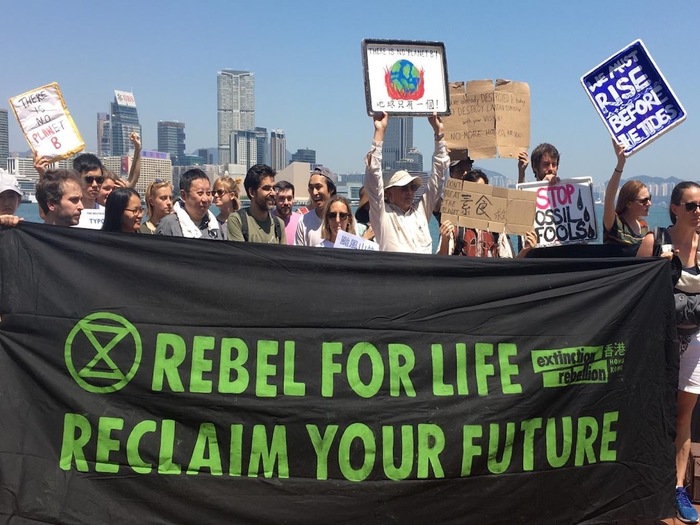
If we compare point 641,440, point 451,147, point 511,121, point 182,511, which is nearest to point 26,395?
point 182,511

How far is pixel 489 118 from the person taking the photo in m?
6.09

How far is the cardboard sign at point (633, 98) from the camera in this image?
5434 millimetres

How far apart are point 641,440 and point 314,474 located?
190 cm

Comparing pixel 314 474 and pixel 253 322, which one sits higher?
pixel 253 322

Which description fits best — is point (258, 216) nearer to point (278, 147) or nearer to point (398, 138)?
point (398, 138)

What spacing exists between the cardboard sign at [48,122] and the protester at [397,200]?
3.31 metres

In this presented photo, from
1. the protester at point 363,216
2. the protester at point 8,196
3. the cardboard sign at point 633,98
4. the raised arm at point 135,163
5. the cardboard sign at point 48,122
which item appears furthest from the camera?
the raised arm at point 135,163

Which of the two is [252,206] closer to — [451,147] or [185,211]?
[185,211]

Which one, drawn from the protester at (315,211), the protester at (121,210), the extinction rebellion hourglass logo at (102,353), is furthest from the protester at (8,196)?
the protester at (315,211)

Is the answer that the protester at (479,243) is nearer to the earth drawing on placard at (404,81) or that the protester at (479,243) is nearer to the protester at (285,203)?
the earth drawing on placard at (404,81)

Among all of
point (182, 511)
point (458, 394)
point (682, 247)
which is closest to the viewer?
point (182, 511)

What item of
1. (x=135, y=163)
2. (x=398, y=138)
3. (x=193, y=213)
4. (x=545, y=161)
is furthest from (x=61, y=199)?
(x=398, y=138)

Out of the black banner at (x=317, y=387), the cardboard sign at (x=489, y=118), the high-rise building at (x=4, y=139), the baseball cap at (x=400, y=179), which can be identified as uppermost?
the high-rise building at (x=4, y=139)

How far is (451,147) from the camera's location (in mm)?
6230
